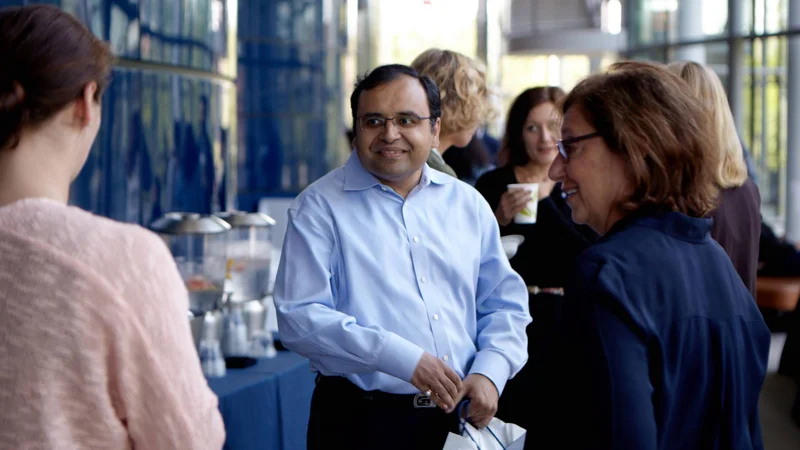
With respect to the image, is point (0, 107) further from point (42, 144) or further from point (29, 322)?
point (29, 322)

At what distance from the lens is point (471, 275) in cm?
245

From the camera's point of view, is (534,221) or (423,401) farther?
(534,221)

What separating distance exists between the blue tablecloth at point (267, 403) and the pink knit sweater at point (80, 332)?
5.63ft

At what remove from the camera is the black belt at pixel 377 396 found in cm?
231

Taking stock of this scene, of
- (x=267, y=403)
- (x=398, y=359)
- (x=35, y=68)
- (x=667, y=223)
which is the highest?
(x=35, y=68)

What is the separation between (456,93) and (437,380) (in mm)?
1307

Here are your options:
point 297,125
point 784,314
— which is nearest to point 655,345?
point 784,314

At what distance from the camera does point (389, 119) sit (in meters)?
2.42

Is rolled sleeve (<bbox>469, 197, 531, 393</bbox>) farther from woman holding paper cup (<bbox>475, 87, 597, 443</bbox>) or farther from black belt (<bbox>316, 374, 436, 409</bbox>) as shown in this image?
woman holding paper cup (<bbox>475, 87, 597, 443</bbox>)

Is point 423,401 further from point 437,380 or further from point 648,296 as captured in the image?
point 648,296

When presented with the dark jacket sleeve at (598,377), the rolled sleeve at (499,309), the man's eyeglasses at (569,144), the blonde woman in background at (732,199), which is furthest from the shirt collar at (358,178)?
the dark jacket sleeve at (598,377)

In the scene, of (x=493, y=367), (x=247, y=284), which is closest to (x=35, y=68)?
(x=493, y=367)

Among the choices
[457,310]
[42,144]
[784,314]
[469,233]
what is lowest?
[784,314]

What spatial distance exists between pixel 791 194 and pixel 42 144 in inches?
447
